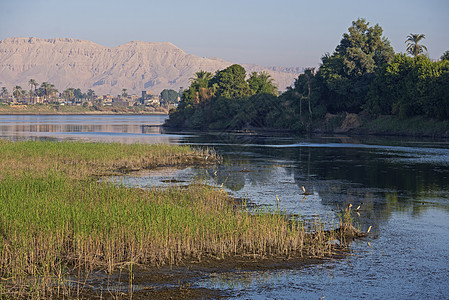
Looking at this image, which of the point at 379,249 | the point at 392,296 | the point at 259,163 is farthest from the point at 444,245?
the point at 259,163

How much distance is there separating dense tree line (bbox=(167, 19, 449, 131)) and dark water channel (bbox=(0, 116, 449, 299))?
127 feet

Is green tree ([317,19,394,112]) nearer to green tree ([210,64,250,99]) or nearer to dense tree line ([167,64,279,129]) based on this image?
dense tree line ([167,64,279,129])

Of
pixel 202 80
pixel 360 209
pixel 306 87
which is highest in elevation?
pixel 202 80

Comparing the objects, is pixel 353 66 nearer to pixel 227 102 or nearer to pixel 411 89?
pixel 411 89

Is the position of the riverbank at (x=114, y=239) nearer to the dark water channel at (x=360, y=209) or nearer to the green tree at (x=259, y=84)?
the dark water channel at (x=360, y=209)

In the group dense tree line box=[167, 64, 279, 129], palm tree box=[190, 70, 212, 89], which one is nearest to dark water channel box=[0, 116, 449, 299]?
dense tree line box=[167, 64, 279, 129]

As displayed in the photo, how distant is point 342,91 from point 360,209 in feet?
286

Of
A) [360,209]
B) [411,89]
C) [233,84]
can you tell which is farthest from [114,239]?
[233,84]

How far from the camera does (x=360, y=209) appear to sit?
25141 mm

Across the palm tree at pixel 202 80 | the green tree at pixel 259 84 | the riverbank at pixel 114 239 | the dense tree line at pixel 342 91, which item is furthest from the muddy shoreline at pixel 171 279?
the palm tree at pixel 202 80

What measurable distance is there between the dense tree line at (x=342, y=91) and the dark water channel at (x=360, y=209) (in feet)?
127

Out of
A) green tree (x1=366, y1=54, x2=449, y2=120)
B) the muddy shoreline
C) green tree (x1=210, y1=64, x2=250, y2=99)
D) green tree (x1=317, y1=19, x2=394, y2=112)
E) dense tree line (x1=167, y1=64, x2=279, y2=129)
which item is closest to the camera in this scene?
the muddy shoreline

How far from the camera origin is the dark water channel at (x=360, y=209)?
14.2 metres

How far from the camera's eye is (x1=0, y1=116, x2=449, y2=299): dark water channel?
46.5 feet
